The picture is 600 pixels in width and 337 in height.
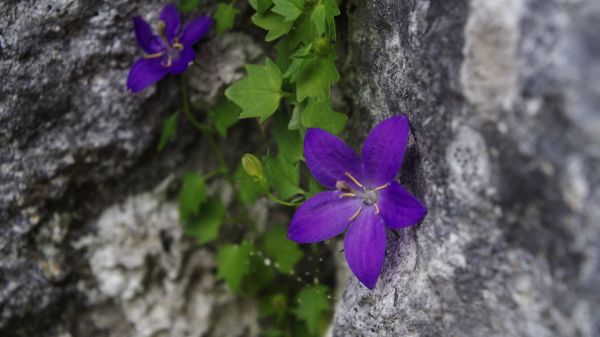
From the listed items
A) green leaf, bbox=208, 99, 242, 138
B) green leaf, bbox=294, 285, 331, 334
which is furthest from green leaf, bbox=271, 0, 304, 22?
green leaf, bbox=294, 285, 331, 334

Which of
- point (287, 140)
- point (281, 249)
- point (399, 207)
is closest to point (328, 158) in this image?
point (399, 207)

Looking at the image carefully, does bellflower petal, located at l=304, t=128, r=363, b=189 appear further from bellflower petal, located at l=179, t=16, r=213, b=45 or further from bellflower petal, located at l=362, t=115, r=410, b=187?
bellflower petal, located at l=179, t=16, r=213, b=45

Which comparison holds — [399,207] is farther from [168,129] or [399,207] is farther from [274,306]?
[274,306]

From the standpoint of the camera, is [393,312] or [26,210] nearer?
Answer: [393,312]

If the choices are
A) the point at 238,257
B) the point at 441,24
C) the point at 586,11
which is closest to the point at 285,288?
the point at 238,257

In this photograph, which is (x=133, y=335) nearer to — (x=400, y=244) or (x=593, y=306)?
(x=400, y=244)

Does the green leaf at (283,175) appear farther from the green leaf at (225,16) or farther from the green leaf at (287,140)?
the green leaf at (225,16)

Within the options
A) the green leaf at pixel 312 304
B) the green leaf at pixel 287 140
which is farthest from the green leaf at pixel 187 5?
the green leaf at pixel 312 304
